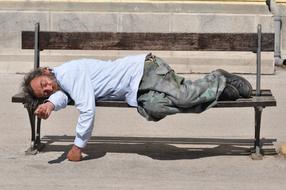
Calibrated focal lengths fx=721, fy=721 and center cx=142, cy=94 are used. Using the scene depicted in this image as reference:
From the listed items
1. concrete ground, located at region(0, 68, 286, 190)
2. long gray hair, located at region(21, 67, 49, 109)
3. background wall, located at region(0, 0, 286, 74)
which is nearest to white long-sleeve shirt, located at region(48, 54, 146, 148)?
long gray hair, located at region(21, 67, 49, 109)

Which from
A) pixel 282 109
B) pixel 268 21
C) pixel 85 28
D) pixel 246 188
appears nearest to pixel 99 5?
pixel 85 28

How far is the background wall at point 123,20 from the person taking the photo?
10.9m

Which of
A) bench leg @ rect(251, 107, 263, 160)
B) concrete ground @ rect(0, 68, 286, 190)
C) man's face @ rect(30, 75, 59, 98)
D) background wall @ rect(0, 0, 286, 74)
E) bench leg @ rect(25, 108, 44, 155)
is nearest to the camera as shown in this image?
concrete ground @ rect(0, 68, 286, 190)

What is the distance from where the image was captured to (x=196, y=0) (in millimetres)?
11125

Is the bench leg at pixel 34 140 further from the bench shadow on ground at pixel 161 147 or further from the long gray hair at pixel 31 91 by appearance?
the long gray hair at pixel 31 91

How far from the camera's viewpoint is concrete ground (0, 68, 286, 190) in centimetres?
541

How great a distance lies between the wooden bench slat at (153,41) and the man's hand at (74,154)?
0.99m

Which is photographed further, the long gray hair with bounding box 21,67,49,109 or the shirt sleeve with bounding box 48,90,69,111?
the long gray hair with bounding box 21,67,49,109

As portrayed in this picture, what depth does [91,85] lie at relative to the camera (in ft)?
18.8

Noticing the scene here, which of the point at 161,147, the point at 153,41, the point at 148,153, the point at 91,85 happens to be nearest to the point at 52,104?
the point at 91,85

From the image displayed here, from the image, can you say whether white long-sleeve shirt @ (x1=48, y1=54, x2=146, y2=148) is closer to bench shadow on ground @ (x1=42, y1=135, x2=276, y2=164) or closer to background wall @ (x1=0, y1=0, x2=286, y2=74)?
bench shadow on ground @ (x1=42, y1=135, x2=276, y2=164)

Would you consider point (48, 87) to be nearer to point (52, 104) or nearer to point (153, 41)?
point (52, 104)

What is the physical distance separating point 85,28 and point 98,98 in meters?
5.30

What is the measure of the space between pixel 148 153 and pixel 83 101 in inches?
36.6
